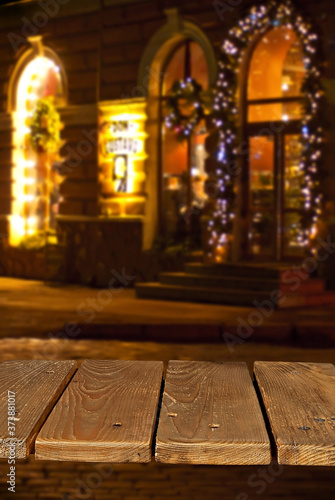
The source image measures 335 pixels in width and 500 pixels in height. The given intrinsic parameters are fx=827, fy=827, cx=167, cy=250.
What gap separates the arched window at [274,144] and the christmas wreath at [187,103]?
2.87 feet

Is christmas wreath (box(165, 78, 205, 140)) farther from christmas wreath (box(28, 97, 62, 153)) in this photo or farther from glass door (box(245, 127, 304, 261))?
christmas wreath (box(28, 97, 62, 153))

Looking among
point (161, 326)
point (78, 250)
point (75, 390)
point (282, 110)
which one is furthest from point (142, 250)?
point (75, 390)

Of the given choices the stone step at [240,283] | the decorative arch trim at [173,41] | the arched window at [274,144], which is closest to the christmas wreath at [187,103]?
the decorative arch trim at [173,41]

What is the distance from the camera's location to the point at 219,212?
A: 13758 millimetres

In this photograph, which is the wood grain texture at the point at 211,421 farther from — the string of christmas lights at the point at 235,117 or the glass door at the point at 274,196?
the glass door at the point at 274,196

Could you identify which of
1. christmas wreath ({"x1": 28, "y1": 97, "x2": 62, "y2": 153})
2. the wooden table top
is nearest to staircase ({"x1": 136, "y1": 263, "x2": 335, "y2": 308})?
christmas wreath ({"x1": 28, "y1": 97, "x2": 62, "y2": 153})

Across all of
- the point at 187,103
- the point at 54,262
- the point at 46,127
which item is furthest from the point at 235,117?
the point at 54,262

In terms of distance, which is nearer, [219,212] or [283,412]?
[283,412]

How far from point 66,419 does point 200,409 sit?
0.38m

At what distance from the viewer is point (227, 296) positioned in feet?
40.2

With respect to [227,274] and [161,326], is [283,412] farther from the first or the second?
[227,274]

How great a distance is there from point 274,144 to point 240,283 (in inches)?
103

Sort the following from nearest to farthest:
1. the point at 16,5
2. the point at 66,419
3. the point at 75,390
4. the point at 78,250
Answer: the point at 66,419 → the point at 75,390 → the point at 78,250 → the point at 16,5

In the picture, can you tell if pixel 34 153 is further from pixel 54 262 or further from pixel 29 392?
pixel 29 392
